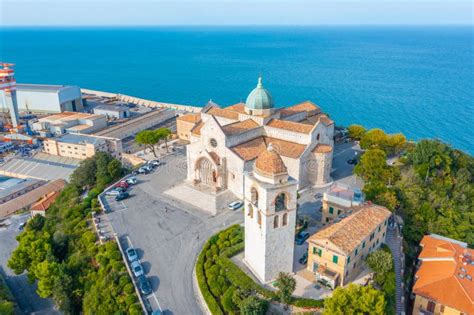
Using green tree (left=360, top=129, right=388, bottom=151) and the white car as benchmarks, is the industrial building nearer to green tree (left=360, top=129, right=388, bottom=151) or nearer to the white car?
the white car

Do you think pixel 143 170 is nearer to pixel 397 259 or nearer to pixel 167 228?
pixel 167 228

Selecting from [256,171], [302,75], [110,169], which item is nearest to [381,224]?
[256,171]

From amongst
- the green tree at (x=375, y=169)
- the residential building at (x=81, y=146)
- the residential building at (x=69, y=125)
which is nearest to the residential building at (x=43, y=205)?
the residential building at (x=81, y=146)

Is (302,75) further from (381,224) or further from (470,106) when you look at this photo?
(381,224)

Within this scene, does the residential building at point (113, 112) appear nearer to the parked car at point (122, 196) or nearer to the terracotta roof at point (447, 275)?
the parked car at point (122, 196)

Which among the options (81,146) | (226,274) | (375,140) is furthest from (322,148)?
(81,146)

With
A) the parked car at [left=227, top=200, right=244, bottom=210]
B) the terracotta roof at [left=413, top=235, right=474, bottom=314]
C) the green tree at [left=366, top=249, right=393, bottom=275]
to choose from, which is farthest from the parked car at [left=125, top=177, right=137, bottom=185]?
the terracotta roof at [left=413, top=235, right=474, bottom=314]
